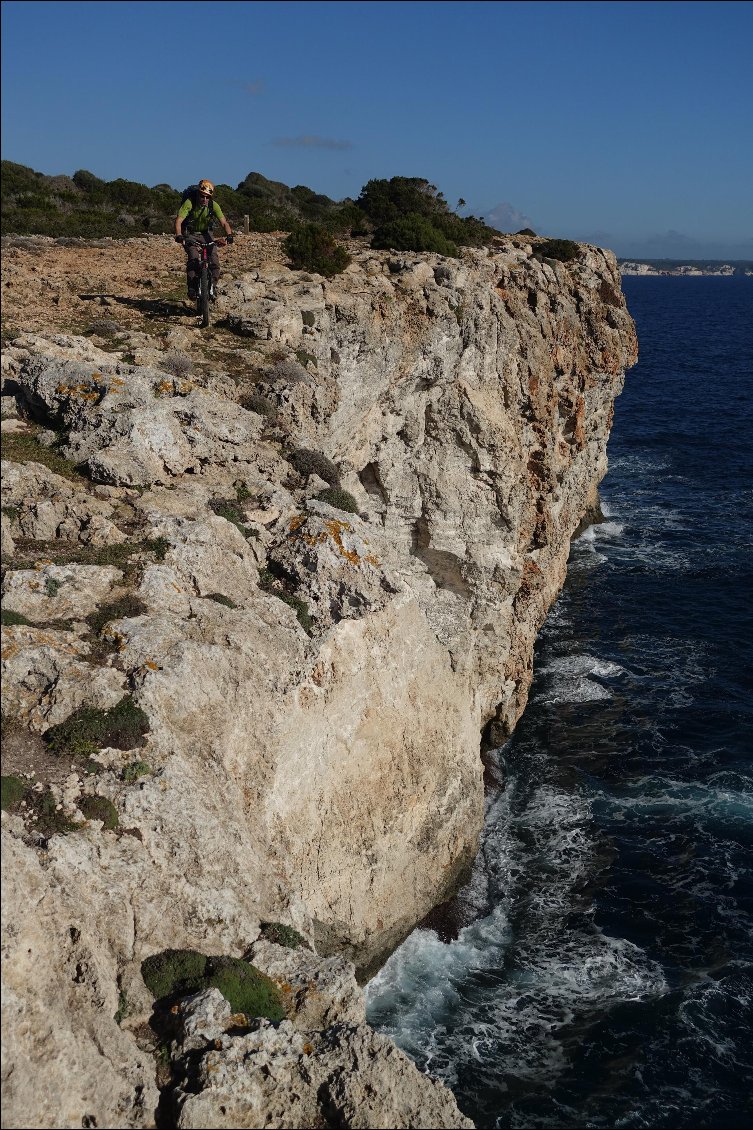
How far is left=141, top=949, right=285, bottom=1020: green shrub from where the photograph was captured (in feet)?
32.4

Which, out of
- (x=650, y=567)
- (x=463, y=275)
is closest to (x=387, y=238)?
(x=463, y=275)

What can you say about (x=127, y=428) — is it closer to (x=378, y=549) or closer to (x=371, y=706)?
(x=378, y=549)

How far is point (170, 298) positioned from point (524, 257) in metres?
17.0

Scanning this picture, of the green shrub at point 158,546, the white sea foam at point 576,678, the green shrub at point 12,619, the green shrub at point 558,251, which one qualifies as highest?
the green shrub at point 558,251

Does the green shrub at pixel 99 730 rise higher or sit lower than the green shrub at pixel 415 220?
lower

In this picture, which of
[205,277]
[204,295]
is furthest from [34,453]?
[205,277]

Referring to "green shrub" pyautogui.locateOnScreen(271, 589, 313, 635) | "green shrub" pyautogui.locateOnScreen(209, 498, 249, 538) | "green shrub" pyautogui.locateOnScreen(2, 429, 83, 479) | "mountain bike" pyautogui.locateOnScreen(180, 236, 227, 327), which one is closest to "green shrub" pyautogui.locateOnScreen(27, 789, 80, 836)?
"green shrub" pyautogui.locateOnScreen(271, 589, 313, 635)

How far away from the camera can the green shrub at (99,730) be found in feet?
35.1

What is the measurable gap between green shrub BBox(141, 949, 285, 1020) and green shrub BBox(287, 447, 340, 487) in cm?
1000

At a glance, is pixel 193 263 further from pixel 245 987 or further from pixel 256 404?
pixel 245 987

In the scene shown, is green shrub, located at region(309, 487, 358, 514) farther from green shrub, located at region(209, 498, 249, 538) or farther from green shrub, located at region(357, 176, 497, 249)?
green shrub, located at region(357, 176, 497, 249)

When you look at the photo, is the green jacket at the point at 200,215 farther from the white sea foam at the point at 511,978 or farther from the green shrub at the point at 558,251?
the green shrub at the point at 558,251

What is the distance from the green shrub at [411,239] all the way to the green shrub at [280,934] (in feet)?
82.5

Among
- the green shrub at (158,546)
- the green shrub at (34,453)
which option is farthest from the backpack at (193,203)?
the green shrub at (158,546)
